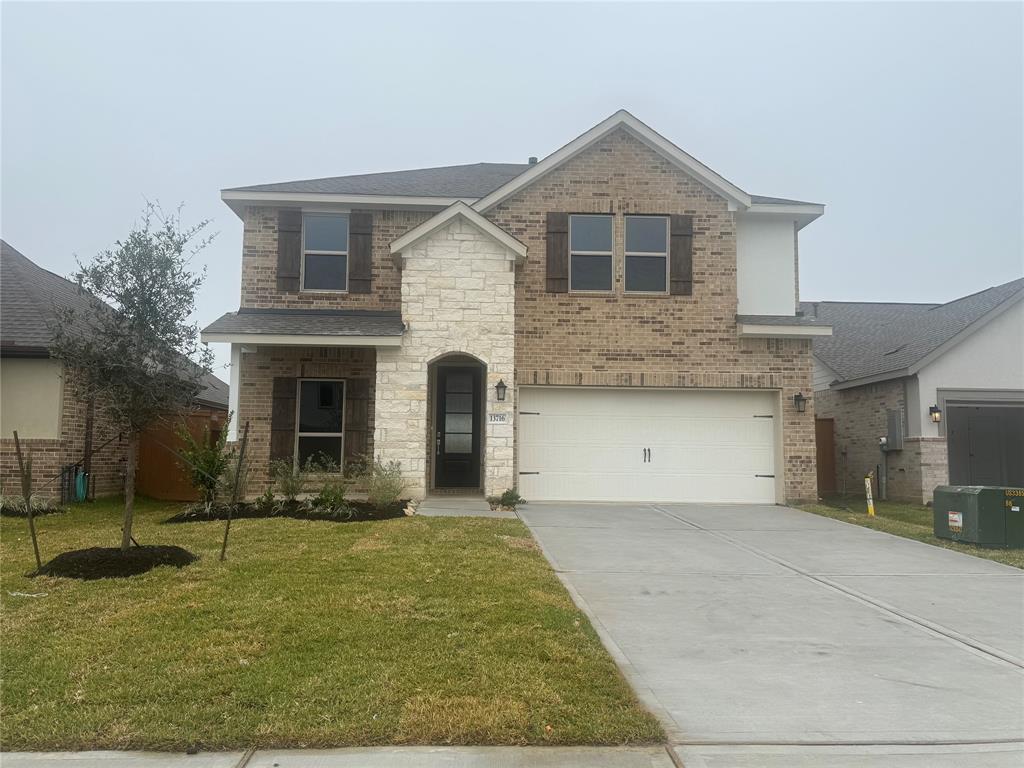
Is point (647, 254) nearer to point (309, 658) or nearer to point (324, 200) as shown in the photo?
point (324, 200)

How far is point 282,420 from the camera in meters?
14.0

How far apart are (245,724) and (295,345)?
33.6ft

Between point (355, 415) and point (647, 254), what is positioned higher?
point (647, 254)

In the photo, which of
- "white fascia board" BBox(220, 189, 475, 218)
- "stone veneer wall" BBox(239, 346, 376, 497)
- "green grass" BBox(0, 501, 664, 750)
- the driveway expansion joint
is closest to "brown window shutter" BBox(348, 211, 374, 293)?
"white fascia board" BBox(220, 189, 475, 218)

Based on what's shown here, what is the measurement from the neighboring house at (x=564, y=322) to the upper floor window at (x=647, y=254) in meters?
Result: 0.04

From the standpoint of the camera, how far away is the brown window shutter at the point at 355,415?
14.1m

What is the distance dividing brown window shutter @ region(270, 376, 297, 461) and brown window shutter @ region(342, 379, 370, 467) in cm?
99

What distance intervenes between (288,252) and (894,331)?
15823 mm

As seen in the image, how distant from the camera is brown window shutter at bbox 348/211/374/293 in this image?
14.9 m

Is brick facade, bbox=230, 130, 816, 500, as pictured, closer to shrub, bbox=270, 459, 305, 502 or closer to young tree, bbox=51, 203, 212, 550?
shrub, bbox=270, 459, 305, 502

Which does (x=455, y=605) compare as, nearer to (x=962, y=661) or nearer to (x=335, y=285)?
(x=962, y=661)

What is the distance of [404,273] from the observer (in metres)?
13.7

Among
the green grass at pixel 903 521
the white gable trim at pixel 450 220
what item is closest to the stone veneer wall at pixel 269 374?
the white gable trim at pixel 450 220

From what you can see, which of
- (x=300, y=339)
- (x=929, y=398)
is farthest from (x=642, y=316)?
(x=929, y=398)
